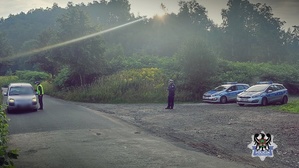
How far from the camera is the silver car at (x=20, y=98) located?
16.2 m

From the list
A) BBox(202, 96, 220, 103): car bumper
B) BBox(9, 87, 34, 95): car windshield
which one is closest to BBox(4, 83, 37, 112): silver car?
BBox(9, 87, 34, 95): car windshield

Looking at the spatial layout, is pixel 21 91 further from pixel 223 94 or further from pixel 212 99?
pixel 223 94

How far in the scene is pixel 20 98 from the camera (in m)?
16.4

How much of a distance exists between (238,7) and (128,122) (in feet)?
229

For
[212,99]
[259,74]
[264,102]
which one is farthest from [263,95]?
[259,74]

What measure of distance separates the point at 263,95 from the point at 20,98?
16089mm

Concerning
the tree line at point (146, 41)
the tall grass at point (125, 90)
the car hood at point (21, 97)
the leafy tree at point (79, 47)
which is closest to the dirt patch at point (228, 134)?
the car hood at point (21, 97)

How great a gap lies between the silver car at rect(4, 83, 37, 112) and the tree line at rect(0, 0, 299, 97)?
10.1 m

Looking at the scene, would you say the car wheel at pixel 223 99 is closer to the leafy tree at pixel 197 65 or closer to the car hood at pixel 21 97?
the leafy tree at pixel 197 65

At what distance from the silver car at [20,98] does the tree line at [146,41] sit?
10.1 meters

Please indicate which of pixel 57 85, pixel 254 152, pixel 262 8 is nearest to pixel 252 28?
pixel 262 8

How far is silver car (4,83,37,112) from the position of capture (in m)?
16.2

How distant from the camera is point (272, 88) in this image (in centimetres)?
2167

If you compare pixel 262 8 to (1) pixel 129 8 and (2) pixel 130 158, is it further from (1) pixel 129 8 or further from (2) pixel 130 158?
(2) pixel 130 158
